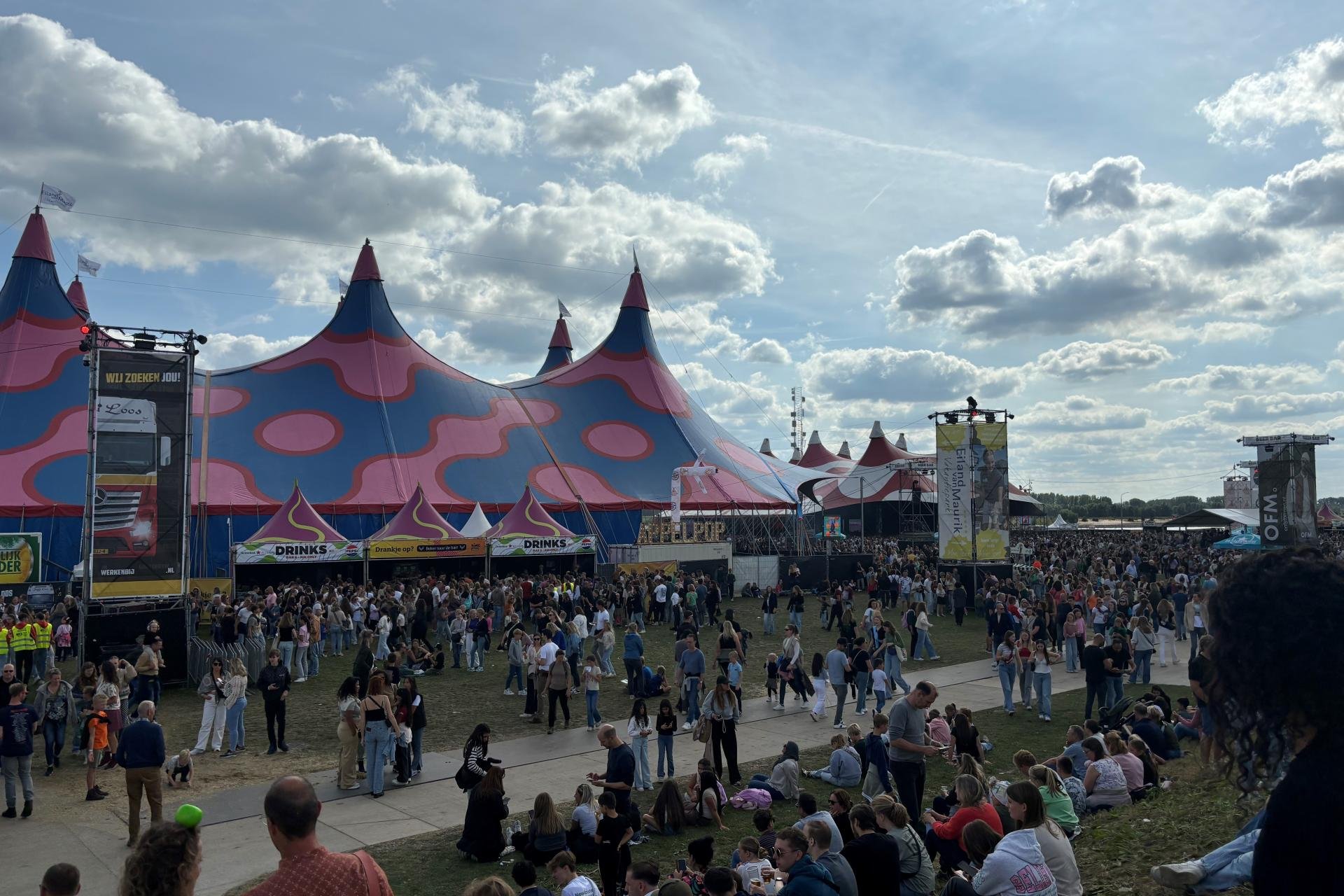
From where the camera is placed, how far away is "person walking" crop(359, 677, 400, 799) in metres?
9.47

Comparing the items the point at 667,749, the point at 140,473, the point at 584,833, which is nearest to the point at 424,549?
the point at 140,473

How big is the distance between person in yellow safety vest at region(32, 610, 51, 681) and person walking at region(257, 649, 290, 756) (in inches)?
222

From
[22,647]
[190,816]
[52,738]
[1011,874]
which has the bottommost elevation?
[52,738]

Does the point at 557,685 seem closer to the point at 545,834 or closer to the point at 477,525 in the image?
the point at 545,834

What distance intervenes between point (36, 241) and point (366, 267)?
381 inches

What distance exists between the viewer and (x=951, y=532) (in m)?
25.3

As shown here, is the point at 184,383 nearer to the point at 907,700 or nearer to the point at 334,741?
the point at 334,741

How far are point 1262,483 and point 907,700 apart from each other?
53.3 feet

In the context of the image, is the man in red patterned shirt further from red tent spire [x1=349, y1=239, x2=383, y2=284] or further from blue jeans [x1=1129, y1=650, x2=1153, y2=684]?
red tent spire [x1=349, y1=239, x2=383, y2=284]

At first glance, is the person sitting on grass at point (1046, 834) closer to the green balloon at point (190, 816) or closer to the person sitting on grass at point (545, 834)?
the person sitting on grass at point (545, 834)

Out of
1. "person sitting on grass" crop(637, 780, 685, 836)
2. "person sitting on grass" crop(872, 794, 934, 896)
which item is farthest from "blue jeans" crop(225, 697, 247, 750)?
"person sitting on grass" crop(872, 794, 934, 896)

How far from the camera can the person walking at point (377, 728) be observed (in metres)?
9.47

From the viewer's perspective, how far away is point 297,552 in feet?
75.2

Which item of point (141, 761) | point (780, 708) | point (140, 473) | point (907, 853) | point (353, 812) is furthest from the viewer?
point (140, 473)
